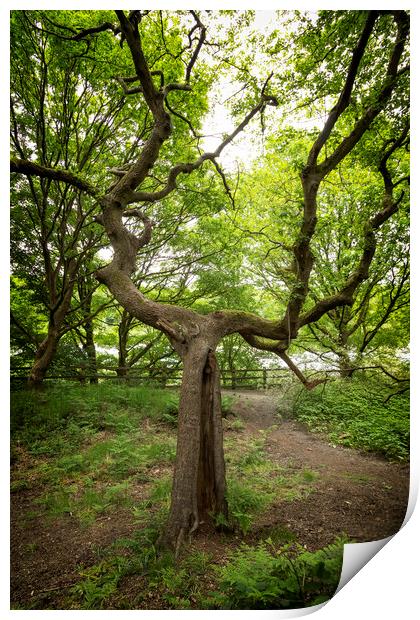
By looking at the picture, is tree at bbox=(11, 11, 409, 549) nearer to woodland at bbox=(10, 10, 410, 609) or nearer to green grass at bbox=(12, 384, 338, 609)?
woodland at bbox=(10, 10, 410, 609)

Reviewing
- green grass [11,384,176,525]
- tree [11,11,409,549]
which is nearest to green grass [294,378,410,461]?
tree [11,11,409,549]

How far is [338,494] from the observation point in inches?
159

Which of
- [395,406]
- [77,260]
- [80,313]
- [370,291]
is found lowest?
[395,406]

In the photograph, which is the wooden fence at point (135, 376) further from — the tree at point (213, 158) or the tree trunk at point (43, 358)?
the tree at point (213, 158)

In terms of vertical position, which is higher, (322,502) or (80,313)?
(80,313)

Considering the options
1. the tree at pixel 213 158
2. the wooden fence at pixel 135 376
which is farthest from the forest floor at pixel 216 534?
the wooden fence at pixel 135 376

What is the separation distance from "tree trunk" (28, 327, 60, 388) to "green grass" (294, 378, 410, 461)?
17.6 ft

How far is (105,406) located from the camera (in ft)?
21.1

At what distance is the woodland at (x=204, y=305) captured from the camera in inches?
117

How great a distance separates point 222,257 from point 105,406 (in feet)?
15.2

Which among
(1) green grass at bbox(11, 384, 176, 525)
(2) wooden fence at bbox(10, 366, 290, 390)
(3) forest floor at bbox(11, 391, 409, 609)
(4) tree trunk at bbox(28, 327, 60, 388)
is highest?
(4) tree trunk at bbox(28, 327, 60, 388)

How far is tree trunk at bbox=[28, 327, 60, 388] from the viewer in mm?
6199
